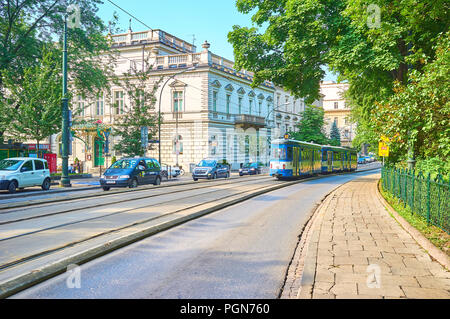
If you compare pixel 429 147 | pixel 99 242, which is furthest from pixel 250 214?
pixel 429 147

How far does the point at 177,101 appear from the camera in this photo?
4344 centimetres

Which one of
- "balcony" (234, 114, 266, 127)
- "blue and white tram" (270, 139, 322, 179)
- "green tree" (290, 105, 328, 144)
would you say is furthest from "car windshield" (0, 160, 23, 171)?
"green tree" (290, 105, 328, 144)

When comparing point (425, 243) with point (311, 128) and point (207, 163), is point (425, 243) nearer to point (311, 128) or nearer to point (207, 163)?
point (207, 163)

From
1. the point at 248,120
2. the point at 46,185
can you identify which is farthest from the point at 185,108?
the point at 46,185

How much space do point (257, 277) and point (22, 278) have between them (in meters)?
2.94

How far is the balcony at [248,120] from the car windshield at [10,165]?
102ft

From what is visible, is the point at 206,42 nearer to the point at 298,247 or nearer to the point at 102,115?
the point at 102,115

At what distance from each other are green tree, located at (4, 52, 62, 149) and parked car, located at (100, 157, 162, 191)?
7296 millimetres

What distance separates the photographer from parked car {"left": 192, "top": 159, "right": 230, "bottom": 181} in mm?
29359

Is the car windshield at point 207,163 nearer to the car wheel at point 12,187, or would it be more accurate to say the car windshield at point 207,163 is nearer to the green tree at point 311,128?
the car wheel at point 12,187

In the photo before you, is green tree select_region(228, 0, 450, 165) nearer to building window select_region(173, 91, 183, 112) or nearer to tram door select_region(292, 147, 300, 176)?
tram door select_region(292, 147, 300, 176)

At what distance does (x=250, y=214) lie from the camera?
10.8m

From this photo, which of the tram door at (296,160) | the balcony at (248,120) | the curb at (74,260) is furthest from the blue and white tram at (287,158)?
the curb at (74,260)

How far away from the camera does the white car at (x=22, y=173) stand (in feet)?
56.1
